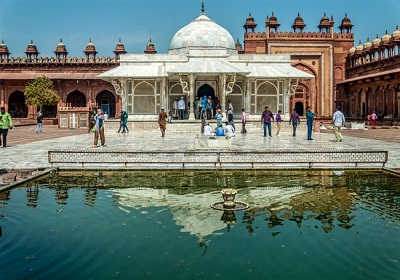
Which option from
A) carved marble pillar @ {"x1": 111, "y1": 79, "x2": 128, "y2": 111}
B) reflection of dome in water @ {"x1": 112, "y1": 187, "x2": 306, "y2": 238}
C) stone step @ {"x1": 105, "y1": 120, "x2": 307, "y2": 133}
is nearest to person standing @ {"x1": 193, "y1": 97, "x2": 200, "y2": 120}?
stone step @ {"x1": 105, "y1": 120, "x2": 307, "y2": 133}

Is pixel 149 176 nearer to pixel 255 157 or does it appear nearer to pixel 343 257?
pixel 255 157

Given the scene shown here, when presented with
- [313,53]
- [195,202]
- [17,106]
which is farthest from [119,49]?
[195,202]

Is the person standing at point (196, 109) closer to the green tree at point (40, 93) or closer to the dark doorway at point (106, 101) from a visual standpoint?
the green tree at point (40, 93)

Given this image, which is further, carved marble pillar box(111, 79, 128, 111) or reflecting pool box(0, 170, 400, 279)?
carved marble pillar box(111, 79, 128, 111)

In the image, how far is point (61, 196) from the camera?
18.3 ft

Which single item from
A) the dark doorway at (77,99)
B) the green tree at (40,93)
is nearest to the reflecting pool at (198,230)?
the green tree at (40,93)

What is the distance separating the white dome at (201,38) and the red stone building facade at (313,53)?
8409 mm

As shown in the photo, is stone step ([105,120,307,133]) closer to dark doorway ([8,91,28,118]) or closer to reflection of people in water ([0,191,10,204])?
reflection of people in water ([0,191,10,204])

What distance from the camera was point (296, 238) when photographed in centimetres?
382

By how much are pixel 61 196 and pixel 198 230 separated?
2410mm

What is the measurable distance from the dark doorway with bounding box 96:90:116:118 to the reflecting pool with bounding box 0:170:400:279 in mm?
29192

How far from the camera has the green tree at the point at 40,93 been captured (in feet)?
99.5

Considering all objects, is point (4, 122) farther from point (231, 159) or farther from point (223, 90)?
point (223, 90)

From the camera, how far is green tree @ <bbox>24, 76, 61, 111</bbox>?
30328 millimetres
